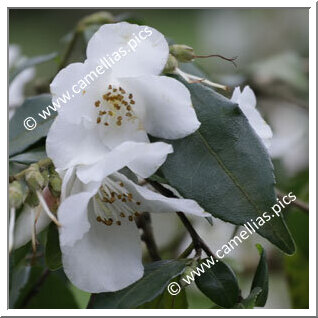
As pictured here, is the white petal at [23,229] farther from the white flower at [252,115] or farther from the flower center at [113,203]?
the white flower at [252,115]

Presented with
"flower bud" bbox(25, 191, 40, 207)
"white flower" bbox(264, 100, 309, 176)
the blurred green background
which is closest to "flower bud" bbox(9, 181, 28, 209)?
"flower bud" bbox(25, 191, 40, 207)

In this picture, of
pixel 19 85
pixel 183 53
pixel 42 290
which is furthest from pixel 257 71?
pixel 183 53

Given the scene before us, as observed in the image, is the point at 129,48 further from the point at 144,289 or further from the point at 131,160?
the point at 144,289

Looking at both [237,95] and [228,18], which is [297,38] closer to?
[228,18]

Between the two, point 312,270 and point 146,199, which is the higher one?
point 146,199

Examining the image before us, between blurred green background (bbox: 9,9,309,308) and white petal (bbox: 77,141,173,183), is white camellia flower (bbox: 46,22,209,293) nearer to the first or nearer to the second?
white petal (bbox: 77,141,173,183)

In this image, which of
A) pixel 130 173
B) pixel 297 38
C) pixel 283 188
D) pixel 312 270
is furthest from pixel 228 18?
pixel 130 173

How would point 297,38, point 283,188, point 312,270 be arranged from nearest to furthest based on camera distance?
point 312,270, point 283,188, point 297,38
